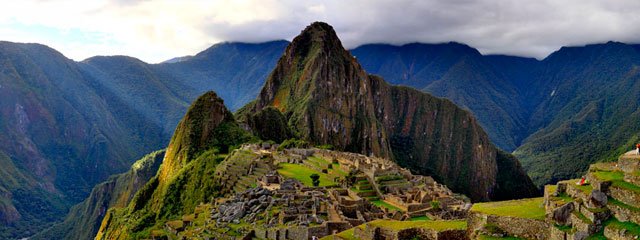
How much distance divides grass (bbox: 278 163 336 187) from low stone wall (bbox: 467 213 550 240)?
1405 inches

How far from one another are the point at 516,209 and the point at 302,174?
45.2 meters

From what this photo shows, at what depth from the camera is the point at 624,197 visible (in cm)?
1692

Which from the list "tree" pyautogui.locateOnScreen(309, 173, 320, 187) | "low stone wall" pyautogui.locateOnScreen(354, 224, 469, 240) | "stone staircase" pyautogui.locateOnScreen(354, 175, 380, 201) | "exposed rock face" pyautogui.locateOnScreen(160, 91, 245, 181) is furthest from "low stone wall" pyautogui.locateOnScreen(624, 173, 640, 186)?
"exposed rock face" pyautogui.locateOnScreen(160, 91, 245, 181)

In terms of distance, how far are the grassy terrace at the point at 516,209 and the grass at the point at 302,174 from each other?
33983 mm

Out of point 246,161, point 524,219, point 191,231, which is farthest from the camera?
point 246,161

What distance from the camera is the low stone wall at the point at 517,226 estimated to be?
1864cm

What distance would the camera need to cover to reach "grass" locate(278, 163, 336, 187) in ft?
195

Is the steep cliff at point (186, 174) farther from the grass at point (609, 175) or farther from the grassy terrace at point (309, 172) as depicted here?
the grass at point (609, 175)

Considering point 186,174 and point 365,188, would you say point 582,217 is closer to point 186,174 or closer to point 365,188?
point 365,188

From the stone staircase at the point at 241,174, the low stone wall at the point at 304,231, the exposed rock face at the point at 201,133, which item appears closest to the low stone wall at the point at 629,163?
the low stone wall at the point at 304,231

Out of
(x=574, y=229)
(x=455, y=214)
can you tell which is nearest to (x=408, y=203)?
(x=455, y=214)

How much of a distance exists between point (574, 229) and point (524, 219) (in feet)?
7.03

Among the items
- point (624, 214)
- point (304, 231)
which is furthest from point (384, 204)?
point (624, 214)

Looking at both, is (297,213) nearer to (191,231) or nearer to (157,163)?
(191,231)
